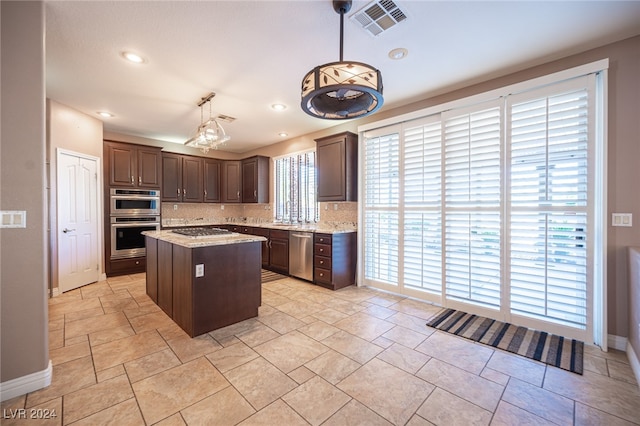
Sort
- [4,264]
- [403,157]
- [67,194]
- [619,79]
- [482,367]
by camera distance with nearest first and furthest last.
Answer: [4,264]
[482,367]
[619,79]
[403,157]
[67,194]

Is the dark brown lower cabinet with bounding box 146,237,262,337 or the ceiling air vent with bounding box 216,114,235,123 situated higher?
the ceiling air vent with bounding box 216,114,235,123

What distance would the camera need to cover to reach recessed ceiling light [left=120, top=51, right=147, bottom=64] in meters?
2.63

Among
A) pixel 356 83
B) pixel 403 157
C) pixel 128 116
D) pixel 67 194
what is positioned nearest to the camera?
pixel 356 83

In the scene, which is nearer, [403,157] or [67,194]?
[403,157]

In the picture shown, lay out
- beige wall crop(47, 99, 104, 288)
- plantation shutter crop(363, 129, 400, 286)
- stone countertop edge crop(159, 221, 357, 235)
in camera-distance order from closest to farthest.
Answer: beige wall crop(47, 99, 104, 288), plantation shutter crop(363, 129, 400, 286), stone countertop edge crop(159, 221, 357, 235)

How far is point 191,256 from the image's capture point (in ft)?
8.49

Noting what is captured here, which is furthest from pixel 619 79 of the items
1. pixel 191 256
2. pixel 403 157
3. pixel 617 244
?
pixel 191 256

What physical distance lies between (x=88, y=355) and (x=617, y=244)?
475 cm

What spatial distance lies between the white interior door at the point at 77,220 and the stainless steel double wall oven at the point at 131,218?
0.94ft

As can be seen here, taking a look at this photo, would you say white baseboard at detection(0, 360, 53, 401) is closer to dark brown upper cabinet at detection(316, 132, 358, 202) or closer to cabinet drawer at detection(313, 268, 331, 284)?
cabinet drawer at detection(313, 268, 331, 284)

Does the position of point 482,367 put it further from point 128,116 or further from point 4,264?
point 128,116

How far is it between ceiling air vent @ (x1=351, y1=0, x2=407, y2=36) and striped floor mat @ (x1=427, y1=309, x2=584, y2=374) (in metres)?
2.92

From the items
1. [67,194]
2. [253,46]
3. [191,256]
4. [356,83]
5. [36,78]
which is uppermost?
[253,46]

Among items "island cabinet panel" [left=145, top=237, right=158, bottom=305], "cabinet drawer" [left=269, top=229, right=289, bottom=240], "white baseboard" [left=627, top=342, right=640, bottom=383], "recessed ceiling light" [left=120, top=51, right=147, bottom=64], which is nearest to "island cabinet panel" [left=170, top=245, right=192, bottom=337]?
"island cabinet panel" [left=145, top=237, right=158, bottom=305]
